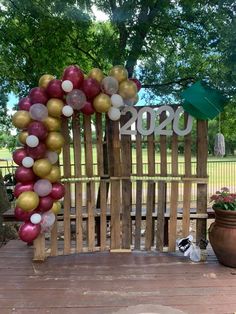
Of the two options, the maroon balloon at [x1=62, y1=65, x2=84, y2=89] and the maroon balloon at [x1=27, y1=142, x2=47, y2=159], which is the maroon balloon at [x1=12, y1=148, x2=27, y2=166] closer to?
the maroon balloon at [x1=27, y1=142, x2=47, y2=159]

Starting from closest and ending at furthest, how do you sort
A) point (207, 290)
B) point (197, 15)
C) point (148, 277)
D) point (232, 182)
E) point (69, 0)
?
point (207, 290) → point (148, 277) → point (69, 0) → point (197, 15) → point (232, 182)

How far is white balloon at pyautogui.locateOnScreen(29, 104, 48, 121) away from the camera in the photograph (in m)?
3.44

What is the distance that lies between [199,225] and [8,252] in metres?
2.35

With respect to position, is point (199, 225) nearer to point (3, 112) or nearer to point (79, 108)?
point (79, 108)

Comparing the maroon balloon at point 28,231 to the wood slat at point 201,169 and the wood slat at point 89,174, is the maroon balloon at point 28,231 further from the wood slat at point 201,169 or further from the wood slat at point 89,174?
the wood slat at point 201,169

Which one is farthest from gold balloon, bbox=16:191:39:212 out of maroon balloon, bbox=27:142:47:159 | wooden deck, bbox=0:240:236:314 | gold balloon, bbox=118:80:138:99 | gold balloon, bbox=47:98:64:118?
gold balloon, bbox=118:80:138:99

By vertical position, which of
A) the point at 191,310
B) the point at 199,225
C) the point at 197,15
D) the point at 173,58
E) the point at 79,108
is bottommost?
the point at 191,310

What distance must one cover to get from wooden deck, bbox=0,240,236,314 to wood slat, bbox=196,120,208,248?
0.34m

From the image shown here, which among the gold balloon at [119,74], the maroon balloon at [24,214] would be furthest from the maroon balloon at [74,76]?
the maroon balloon at [24,214]

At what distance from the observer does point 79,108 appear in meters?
3.61

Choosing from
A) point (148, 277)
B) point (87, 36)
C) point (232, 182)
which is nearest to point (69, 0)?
point (87, 36)

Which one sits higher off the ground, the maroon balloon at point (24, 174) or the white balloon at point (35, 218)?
the maroon balloon at point (24, 174)

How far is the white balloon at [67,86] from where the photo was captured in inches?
137

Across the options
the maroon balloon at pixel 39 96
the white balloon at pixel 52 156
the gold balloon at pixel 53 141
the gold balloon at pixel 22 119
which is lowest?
the white balloon at pixel 52 156
